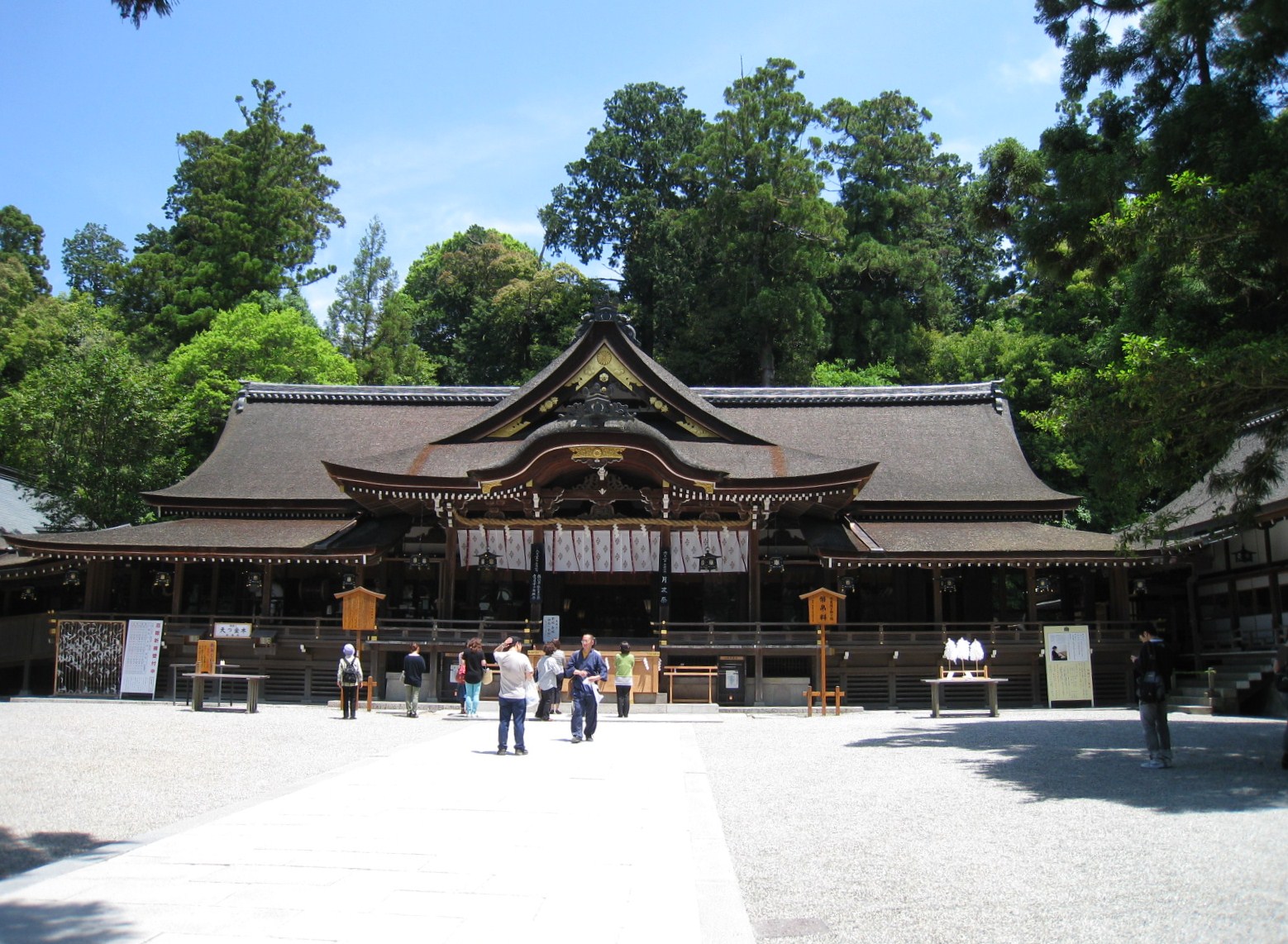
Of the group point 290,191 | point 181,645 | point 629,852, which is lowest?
point 629,852

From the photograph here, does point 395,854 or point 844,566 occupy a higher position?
point 844,566

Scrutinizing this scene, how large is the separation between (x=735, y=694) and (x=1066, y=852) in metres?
14.2

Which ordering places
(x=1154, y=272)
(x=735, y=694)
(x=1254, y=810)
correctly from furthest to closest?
(x=735, y=694) → (x=1154, y=272) → (x=1254, y=810)

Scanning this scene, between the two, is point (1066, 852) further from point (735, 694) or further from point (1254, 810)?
point (735, 694)

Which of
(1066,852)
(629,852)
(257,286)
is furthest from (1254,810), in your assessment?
(257,286)

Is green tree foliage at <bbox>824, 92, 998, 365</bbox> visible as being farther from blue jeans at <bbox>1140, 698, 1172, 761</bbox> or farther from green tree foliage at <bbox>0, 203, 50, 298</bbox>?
green tree foliage at <bbox>0, 203, 50, 298</bbox>

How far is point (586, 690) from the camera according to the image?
14273 millimetres

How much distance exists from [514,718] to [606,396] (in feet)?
39.6

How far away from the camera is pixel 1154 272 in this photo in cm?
1437

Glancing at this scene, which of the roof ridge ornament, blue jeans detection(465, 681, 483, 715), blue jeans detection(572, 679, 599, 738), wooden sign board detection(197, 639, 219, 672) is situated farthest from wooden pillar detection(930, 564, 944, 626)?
wooden sign board detection(197, 639, 219, 672)

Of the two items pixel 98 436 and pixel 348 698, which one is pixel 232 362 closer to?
pixel 98 436

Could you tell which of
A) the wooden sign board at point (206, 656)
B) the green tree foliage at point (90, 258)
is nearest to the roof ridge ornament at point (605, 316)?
the wooden sign board at point (206, 656)

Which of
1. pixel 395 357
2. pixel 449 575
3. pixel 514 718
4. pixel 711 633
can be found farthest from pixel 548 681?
pixel 395 357

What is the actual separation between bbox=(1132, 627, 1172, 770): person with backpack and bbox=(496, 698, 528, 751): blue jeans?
729 cm
